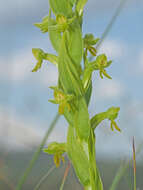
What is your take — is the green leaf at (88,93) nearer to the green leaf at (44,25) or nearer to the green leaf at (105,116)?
the green leaf at (105,116)

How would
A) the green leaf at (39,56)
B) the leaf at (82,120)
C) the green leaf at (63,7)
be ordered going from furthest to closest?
the green leaf at (39,56) < the green leaf at (63,7) < the leaf at (82,120)

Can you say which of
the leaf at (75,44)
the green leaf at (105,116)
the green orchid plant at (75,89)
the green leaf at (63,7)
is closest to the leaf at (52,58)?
the green orchid plant at (75,89)

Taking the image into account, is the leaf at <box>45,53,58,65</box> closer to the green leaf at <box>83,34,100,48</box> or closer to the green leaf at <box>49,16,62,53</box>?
the green leaf at <box>49,16,62,53</box>

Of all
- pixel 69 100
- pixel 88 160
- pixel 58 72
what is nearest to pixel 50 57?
pixel 58 72

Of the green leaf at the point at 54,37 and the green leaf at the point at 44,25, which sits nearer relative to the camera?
the green leaf at the point at 54,37

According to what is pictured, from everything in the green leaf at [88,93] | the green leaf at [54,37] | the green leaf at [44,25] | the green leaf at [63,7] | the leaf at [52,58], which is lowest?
the green leaf at [88,93]

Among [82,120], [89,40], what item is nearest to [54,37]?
[89,40]

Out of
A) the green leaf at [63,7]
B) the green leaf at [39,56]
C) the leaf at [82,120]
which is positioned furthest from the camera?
the green leaf at [39,56]

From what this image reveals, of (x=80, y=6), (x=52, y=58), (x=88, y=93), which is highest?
(x=80, y=6)

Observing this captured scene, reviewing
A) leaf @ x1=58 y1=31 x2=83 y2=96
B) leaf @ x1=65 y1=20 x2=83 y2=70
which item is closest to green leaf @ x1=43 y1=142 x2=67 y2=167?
leaf @ x1=58 y1=31 x2=83 y2=96

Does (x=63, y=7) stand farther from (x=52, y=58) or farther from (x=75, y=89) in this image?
(x=75, y=89)
